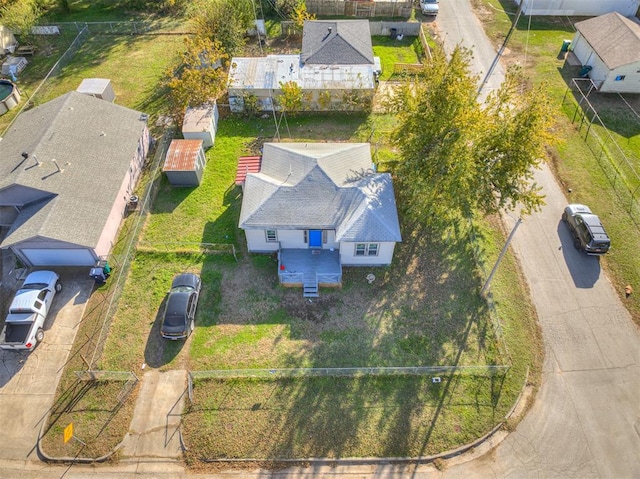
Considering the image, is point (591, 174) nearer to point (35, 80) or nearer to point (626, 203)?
point (626, 203)

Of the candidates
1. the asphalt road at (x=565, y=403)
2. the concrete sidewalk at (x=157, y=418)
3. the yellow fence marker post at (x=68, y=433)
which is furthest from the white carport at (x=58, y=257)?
the yellow fence marker post at (x=68, y=433)

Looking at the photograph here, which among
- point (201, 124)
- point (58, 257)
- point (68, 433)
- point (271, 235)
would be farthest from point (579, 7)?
point (68, 433)

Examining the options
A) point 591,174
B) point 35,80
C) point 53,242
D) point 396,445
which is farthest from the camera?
point 35,80

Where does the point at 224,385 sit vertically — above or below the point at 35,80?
below

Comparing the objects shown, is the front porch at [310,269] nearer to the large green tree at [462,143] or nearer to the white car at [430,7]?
the large green tree at [462,143]

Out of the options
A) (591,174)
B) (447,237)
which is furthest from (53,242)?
(591,174)

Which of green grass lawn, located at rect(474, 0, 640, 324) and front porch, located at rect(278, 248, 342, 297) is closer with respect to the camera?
front porch, located at rect(278, 248, 342, 297)

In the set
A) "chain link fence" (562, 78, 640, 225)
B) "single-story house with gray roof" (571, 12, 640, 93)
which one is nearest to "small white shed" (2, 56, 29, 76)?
"chain link fence" (562, 78, 640, 225)

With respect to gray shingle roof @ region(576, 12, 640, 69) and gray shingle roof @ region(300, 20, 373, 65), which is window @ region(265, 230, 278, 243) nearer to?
gray shingle roof @ region(300, 20, 373, 65)
